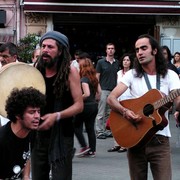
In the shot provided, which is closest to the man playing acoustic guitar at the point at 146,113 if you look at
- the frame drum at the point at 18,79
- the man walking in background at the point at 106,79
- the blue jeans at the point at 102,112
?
the frame drum at the point at 18,79

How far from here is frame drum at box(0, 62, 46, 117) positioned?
16.0 feet

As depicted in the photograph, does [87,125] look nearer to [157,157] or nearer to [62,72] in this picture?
[157,157]

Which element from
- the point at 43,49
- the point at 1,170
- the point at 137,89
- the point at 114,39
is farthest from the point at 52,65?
the point at 114,39

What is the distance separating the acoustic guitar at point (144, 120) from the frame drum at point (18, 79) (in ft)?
2.98

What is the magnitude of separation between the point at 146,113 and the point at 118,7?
1284cm

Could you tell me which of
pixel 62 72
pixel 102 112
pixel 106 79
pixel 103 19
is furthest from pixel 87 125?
pixel 103 19

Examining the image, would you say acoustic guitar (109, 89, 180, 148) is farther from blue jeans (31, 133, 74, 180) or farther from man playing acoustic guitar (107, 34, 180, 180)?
blue jeans (31, 133, 74, 180)

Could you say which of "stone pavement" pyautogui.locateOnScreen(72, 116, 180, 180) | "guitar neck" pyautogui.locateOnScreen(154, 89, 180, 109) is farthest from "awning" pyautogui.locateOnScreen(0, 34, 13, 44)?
"guitar neck" pyautogui.locateOnScreen(154, 89, 180, 109)

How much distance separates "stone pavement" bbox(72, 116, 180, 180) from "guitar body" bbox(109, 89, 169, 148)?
2.66 metres

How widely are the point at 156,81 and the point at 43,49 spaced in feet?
3.44

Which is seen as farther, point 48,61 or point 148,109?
point 148,109

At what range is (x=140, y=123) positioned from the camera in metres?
5.29

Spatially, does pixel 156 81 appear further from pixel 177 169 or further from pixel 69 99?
pixel 177 169

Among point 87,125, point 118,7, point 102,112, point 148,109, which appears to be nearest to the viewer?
point 148,109
